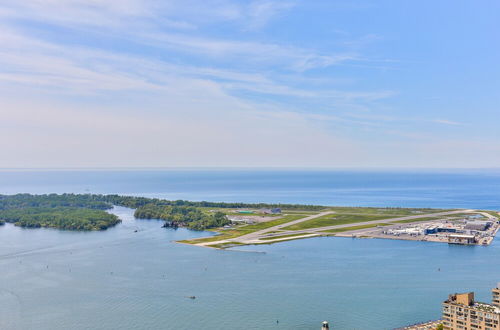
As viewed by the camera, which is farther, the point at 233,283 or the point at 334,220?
the point at 334,220

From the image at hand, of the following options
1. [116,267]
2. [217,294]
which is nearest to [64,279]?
[116,267]

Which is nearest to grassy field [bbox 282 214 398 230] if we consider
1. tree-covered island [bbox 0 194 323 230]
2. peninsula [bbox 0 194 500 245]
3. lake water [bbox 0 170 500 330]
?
peninsula [bbox 0 194 500 245]

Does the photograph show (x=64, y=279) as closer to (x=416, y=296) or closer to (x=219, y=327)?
(x=219, y=327)

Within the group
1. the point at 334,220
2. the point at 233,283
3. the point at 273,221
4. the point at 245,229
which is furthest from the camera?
the point at 334,220

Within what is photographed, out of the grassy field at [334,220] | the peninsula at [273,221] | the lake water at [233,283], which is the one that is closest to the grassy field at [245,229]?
the peninsula at [273,221]

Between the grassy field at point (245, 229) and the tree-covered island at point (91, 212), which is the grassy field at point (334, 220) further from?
the tree-covered island at point (91, 212)

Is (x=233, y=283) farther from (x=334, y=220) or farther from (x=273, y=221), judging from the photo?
(x=334, y=220)

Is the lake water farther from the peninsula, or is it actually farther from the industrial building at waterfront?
the peninsula

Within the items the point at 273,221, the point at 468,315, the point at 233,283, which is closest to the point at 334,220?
the point at 273,221

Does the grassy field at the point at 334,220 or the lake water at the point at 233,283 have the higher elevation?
the grassy field at the point at 334,220
